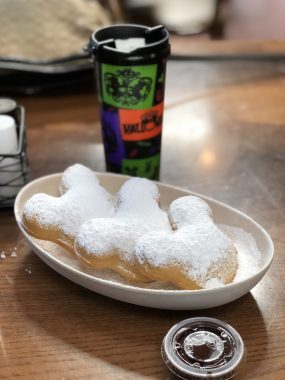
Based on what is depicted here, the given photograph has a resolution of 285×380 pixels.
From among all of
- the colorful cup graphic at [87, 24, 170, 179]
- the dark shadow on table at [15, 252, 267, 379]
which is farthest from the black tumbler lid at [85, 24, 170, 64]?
the dark shadow on table at [15, 252, 267, 379]

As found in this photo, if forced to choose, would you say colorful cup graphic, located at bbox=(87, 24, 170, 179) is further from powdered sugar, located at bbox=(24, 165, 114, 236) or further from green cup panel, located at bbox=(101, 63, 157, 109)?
powdered sugar, located at bbox=(24, 165, 114, 236)

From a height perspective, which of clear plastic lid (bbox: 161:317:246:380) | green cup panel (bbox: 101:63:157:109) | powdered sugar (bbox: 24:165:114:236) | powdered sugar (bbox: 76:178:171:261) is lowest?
clear plastic lid (bbox: 161:317:246:380)

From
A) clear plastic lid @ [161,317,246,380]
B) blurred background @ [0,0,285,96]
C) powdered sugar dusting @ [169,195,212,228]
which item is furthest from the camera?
blurred background @ [0,0,285,96]

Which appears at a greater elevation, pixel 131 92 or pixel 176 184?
pixel 131 92

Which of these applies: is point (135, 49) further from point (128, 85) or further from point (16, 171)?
point (16, 171)

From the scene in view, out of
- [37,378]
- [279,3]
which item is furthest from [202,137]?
[279,3]

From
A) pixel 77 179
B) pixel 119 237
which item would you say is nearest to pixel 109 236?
pixel 119 237
